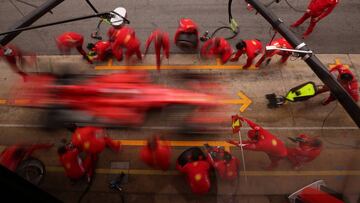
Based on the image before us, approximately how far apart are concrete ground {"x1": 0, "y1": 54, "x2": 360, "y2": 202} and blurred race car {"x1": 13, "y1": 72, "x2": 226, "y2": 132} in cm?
115

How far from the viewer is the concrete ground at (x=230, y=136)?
823 cm

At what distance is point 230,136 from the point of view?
30.4 feet

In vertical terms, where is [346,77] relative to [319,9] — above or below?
below

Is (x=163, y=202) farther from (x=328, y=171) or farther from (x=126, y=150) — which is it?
(x=328, y=171)

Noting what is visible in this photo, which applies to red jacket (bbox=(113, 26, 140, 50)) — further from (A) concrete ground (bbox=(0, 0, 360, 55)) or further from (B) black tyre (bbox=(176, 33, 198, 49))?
(A) concrete ground (bbox=(0, 0, 360, 55))

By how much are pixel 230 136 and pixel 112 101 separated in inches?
180


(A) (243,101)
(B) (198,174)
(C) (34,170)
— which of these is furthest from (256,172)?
(C) (34,170)

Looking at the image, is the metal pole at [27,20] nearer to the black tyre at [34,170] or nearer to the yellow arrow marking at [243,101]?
the black tyre at [34,170]

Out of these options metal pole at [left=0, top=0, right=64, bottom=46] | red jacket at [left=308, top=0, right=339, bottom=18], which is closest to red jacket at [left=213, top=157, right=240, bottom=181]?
metal pole at [left=0, top=0, right=64, bottom=46]

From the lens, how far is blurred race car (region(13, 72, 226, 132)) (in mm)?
5719

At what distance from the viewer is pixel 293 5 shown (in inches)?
523

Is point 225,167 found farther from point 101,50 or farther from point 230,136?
point 101,50

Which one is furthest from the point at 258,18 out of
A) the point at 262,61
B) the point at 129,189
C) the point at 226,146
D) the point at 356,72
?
the point at 129,189

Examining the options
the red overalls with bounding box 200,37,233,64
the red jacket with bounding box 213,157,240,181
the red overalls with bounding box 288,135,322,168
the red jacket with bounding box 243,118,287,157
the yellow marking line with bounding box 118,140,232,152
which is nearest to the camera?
the red jacket with bounding box 243,118,287,157
